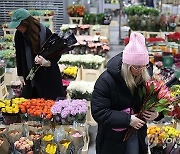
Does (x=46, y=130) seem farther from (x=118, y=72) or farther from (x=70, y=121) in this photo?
(x=118, y=72)

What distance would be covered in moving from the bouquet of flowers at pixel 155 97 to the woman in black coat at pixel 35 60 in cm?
132

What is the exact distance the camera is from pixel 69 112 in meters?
3.00

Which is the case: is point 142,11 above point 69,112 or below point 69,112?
above

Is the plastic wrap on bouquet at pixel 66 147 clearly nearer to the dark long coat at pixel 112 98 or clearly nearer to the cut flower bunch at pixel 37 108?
the dark long coat at pixel 112 98

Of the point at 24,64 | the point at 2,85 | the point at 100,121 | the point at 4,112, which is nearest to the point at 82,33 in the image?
the point at 2,85

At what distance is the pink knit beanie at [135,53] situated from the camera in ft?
7.16

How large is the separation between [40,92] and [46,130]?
0.83 meters

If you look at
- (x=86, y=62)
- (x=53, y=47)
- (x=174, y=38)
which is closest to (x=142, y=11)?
(x=174, y=38)

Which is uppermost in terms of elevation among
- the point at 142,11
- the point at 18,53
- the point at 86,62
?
the point at 142,11

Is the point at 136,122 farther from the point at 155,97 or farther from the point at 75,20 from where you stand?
the point at 75,20

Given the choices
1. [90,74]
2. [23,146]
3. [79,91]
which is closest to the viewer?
[23,146]

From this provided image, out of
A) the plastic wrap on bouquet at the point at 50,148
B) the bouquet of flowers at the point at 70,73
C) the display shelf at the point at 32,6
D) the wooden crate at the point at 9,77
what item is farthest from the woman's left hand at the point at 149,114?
the display shelf at the point at 32,6

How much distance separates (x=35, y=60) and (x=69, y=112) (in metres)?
0.67

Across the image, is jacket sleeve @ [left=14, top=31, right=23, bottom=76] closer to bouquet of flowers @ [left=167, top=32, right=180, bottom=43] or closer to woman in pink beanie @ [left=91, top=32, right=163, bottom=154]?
woman in pink beanie @ [left=91, top=32, right=163, bottom=154]
